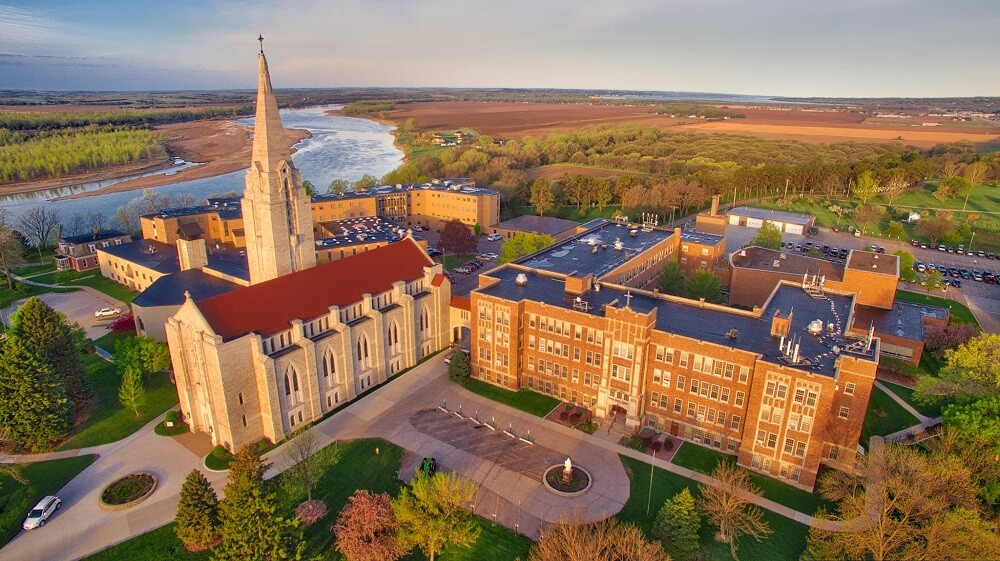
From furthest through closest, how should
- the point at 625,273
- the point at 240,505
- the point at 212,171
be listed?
the point at 212,171 < the point at 625,273 < the point at 240,505

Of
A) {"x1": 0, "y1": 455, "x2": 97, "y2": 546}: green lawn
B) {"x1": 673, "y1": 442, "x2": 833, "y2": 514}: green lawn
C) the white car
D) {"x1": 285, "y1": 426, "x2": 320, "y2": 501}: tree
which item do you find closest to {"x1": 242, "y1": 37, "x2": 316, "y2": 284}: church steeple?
{"x1": 285, "y1": 426, "x2": 320, "y2": 501}: tree

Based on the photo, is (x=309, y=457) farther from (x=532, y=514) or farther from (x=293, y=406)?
(x=532, y=514)

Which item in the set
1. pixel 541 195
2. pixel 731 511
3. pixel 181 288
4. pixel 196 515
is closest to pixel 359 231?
pixel 181 288

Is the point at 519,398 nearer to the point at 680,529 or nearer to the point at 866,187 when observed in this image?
the point at 680,529

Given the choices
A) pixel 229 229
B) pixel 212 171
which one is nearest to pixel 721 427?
pixel 229 229

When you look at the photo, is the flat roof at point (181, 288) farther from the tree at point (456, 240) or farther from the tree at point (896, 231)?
the tree at point (896, 231)

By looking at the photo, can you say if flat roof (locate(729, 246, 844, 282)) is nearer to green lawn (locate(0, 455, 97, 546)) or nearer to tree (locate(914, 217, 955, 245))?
tree (locate(914, 217, 955, 245))
